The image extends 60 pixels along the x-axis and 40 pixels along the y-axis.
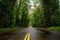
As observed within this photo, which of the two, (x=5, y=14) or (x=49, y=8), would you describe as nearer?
(x=5, y=14)

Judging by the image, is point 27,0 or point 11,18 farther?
point 27,0

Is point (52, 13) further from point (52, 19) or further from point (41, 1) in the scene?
point (41, 1)

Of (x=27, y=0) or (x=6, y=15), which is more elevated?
(x=27, y=0)

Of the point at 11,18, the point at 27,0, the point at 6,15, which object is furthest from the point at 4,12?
the point at 27,0

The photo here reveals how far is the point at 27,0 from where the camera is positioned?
222 feet

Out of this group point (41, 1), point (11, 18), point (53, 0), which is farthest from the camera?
point (41, 1)

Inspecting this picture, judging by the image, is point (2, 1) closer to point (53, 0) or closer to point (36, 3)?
point (53, 0)

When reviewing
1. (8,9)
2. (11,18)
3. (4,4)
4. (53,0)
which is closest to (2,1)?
(4,4)

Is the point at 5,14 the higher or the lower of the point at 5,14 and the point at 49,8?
the lower

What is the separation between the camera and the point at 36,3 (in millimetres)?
69562

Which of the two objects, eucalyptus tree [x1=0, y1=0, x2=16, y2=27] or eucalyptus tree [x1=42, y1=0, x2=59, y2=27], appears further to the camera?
eucalyptus tree [x1=42, y1=0, x2=59, y2=27]

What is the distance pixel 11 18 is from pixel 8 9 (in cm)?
331

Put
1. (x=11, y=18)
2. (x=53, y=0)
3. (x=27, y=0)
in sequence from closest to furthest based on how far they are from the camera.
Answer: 1. (x=11, y=18)
2. (x=53, y=0)
3. (x=27, y=0)

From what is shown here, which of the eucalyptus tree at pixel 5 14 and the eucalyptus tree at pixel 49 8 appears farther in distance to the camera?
the eucalyptus tree at pixel 49 8
